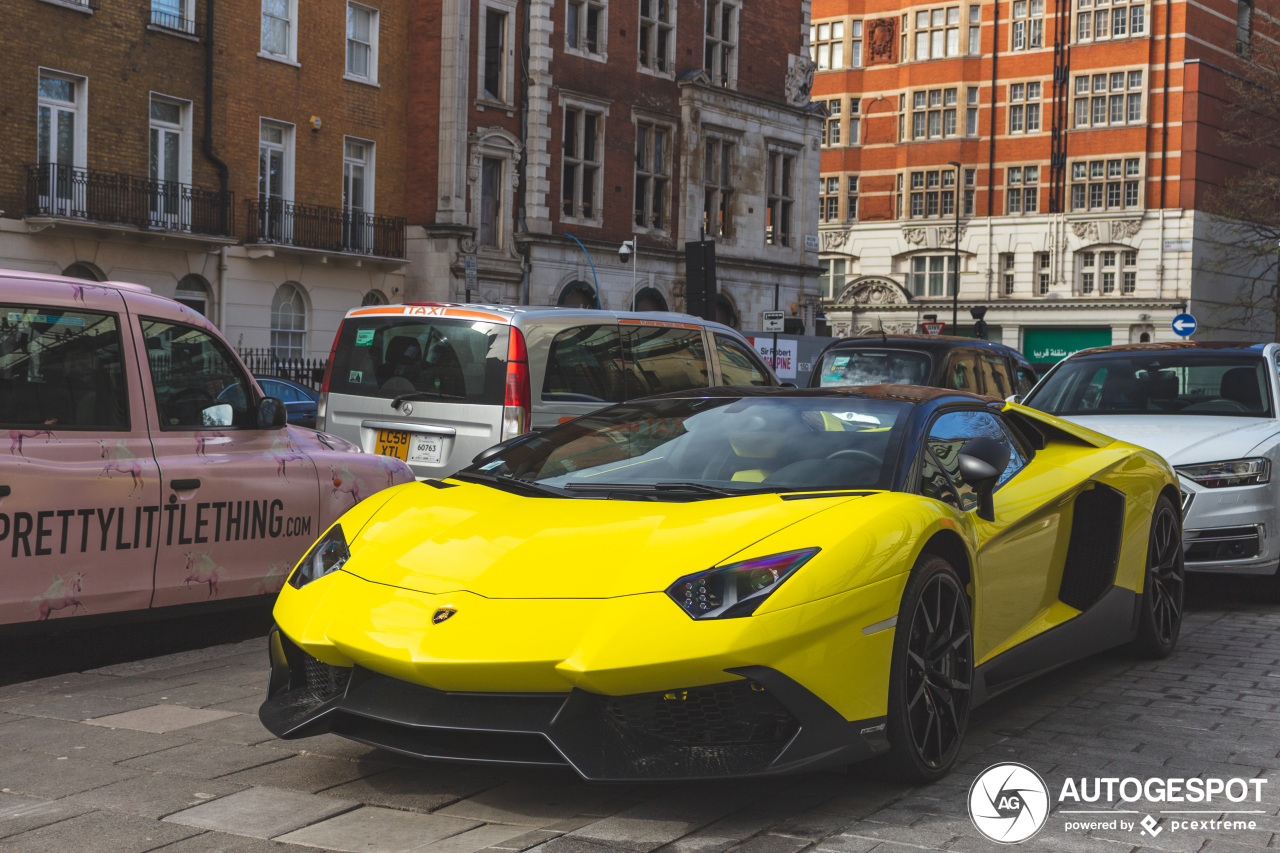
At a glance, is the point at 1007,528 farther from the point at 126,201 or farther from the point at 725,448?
the point at 126,201

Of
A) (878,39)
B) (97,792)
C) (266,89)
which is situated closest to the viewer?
(97,792)

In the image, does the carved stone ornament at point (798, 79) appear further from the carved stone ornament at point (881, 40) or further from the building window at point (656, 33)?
the carved stone ornament at point (881, 40)

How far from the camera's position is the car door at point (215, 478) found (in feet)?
21.4

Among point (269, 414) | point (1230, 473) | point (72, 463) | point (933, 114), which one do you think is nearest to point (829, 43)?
point (933, 114)

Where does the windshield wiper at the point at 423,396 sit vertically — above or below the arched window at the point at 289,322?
below

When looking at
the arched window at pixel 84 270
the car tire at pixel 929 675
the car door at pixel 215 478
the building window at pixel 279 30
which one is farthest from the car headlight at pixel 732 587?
the building window at pixel 279 30

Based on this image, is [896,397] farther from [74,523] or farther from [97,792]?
[74,523]

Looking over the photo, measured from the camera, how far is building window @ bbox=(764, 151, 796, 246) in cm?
4591

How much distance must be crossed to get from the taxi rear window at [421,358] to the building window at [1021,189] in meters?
56.6

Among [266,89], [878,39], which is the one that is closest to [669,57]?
[266,89]

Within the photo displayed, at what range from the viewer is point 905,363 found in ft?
46.5

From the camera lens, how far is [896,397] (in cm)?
543

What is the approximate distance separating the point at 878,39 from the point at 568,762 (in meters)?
65.9

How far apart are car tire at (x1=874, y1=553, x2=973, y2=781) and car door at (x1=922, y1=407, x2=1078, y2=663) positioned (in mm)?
213
